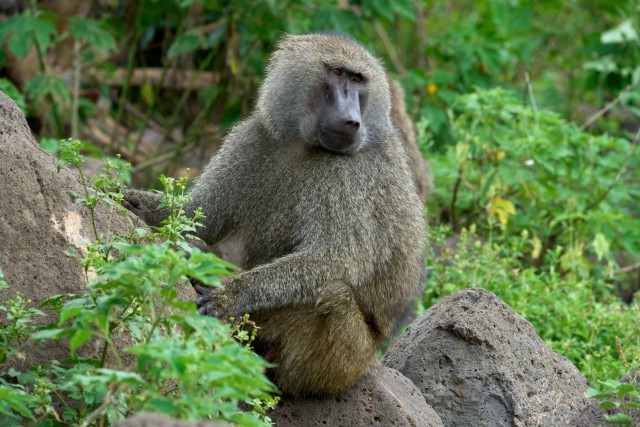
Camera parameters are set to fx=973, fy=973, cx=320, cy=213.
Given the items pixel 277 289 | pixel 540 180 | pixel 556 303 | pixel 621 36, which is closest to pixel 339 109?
pixel 277 289

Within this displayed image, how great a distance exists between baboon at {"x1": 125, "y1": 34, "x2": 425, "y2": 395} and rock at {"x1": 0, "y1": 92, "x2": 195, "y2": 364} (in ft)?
1.76

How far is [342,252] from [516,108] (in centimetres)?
288

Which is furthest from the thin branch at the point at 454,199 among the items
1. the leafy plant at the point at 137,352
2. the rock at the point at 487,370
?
the leafy plant at the point at 137,352

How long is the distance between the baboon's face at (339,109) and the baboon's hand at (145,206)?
70 cm

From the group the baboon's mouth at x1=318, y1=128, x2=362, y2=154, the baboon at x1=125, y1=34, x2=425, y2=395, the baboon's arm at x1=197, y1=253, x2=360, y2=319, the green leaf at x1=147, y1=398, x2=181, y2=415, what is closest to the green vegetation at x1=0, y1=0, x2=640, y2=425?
the green leaf at x1=147, y1=398, x2=181, y2=415

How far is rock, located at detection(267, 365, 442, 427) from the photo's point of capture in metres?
3.54

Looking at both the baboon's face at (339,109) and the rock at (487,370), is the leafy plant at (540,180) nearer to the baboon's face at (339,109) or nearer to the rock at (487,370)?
the rock at (487,370)

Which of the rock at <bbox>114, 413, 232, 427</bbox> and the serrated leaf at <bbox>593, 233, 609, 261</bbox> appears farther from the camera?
the serrated leaf at <bbox>593, 233, 609, 261</bbox>

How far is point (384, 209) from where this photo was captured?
371 centimetres

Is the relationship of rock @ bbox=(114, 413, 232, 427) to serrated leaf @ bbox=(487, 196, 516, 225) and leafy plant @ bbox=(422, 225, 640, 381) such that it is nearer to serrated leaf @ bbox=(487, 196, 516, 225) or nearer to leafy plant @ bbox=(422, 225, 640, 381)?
leafy plant @ bbox=(422, 225, 640, 381)

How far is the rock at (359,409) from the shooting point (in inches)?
139

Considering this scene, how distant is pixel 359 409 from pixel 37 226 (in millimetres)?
1328

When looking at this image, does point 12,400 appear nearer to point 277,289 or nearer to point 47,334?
point 47,334

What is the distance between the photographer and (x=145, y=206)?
4.00 metres
